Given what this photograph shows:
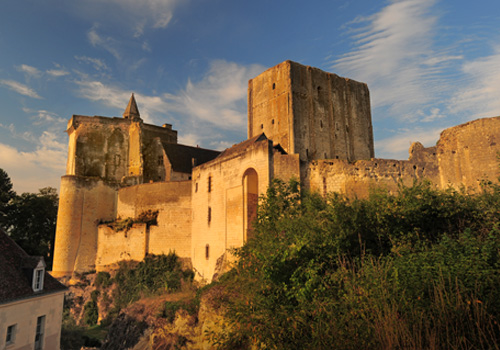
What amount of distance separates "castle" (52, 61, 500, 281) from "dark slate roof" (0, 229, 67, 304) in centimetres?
755

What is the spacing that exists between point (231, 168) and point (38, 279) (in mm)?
9597

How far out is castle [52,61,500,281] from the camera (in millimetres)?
13719

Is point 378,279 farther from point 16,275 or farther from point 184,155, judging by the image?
point 184,155

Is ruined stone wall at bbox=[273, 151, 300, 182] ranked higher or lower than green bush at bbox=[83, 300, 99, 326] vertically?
higher

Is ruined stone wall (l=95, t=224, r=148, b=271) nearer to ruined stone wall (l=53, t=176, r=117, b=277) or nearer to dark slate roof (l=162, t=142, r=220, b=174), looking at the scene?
ruined stone wall (l=53, t=176, r=117, b=277)

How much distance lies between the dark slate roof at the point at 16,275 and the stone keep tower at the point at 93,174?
11135 mm

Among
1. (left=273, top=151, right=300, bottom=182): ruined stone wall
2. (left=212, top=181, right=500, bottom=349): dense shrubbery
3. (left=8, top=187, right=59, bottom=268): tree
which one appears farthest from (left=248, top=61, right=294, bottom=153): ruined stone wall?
(left=8, top=187, right=59, bottom=268): tree

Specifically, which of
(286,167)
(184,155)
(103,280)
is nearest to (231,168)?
(286,167)

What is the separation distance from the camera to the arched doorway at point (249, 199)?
15.3 metres

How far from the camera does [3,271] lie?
40.3 feet

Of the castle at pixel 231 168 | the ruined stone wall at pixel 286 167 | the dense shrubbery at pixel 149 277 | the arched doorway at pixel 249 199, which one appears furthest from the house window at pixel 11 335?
the ruined stone wall at pixel 286 167

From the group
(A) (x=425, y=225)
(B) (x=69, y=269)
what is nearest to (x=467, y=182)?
(A) (x=425, y=225)

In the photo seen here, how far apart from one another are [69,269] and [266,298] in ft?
74.5

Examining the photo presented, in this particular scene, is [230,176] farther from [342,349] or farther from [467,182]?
[342,349]
